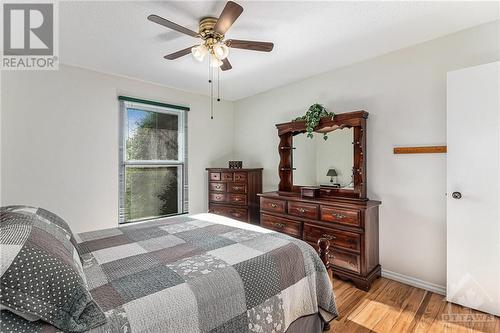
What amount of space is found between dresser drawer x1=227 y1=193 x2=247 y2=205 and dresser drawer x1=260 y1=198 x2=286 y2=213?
1.53 feet

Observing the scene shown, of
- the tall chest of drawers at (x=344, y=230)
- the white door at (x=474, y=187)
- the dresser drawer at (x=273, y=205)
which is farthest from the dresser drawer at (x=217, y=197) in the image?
the white door at (x=474, y=187)

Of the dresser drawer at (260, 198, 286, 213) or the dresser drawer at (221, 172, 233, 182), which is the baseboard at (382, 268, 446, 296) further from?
the dresser drawer at (221, 172, 233, 182)

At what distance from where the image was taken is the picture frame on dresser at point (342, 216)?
95.8 inches

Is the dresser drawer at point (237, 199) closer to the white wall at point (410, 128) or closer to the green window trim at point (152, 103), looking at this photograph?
the green window trim at point (152, 103)

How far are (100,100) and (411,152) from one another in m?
3.65

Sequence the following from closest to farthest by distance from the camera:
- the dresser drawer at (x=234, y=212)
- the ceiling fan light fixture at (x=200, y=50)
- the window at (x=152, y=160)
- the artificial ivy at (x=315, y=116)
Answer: the ceiling fan light fixture at (x=200, y=50) → the artificial ivy at (x=315, y=116) → the window at (x=152, y=160) → the dresser drawer at (x=234, y=212)

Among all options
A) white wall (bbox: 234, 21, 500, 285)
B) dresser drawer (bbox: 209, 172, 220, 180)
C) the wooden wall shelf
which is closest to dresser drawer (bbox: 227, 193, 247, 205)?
dresser drawer (bbox: 209, 172, 220, 180)

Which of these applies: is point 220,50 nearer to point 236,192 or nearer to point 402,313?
point 236,192

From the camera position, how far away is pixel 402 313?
2.01 meters

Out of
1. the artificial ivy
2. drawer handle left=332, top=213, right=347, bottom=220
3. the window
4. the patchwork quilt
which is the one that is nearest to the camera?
the patchwork quilt

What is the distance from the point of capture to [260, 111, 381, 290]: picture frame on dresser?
243 cm

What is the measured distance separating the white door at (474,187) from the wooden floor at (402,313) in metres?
0.13

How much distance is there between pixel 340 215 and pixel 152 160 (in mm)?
2675

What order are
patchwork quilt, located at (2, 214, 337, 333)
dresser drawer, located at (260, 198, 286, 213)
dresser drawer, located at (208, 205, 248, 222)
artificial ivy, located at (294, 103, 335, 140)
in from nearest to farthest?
1. patchwork quilt, located at (2, 214, 337, 333)
2. artificial ivy, located at (294, 103, 335, 140)
3. dresser drawer, located at (260, 198, 286, 213)
4. dresser drawer, located at (208, 205, 248, 222)
